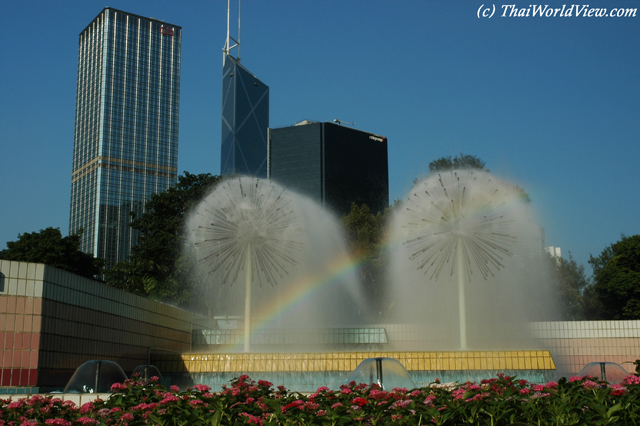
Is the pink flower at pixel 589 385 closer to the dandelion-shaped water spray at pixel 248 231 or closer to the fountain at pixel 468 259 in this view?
the fountain at pixel 468 259

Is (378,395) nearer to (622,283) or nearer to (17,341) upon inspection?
(17,341)

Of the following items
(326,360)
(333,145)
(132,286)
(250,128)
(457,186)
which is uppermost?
(250,128)

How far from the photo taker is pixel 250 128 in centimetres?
15025

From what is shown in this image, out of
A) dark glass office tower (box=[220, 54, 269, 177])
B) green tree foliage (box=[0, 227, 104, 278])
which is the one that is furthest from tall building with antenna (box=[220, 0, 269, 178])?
green tree foliage (box=[0, 227, 104, 278])

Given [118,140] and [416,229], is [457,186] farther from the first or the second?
[118,140]

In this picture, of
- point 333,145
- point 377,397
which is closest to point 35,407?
point 377,397

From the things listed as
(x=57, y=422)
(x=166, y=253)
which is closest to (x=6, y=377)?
(x=57, y=422)

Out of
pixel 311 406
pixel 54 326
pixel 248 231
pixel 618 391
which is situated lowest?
pixel 311 406

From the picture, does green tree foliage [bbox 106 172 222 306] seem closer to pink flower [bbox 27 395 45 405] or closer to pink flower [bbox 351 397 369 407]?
pink flower [bbox 27 395 45 405]

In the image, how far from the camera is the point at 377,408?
6637 millimetres

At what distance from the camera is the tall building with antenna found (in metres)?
146

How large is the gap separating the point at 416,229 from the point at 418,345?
698cm

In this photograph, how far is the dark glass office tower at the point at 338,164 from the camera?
118 meters

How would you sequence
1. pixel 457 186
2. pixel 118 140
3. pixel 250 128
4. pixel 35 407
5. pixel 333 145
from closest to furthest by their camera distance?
pixel 35 407
pixel 457 186
pixel 333 145
pixel 250 128
pixel 118 140
